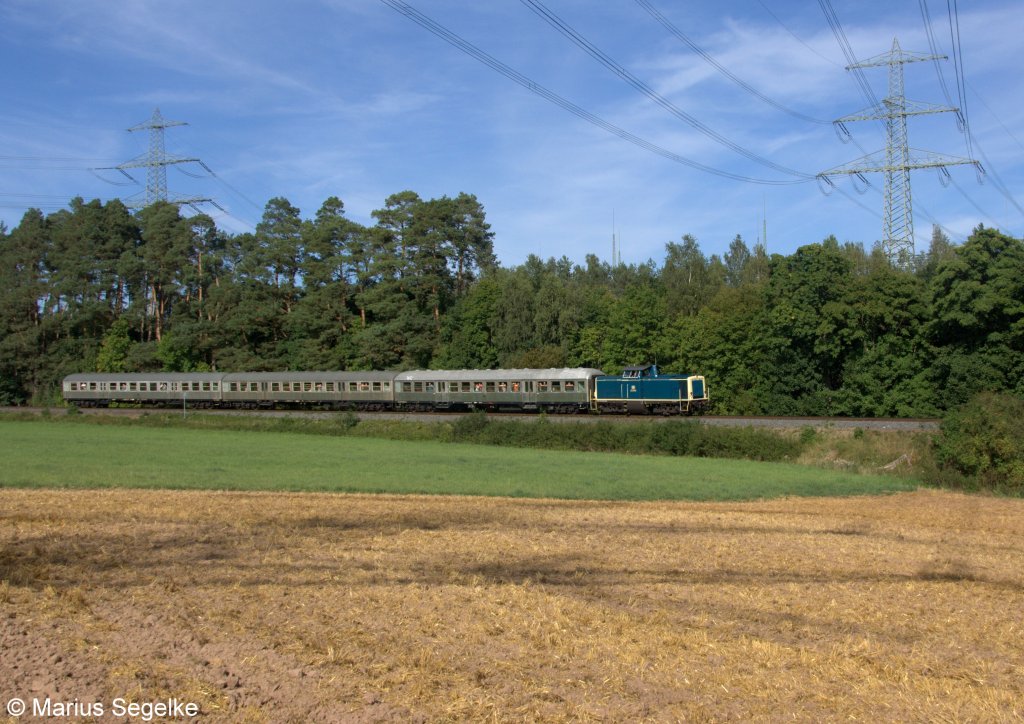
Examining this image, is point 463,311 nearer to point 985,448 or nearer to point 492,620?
point 985,448

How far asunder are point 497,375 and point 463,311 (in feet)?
79.5

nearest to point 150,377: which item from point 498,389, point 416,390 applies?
point 416,390

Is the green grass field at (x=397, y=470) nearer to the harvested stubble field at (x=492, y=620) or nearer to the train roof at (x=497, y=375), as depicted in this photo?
the harvested stubble field at (x=492, y=620)

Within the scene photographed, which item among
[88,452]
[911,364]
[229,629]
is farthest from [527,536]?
[911,364]

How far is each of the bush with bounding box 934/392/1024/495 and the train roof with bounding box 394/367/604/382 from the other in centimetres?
2547

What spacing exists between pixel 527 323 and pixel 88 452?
47056 millimetres

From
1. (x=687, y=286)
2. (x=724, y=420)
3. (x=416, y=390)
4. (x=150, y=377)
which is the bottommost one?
(x=724, y=420)

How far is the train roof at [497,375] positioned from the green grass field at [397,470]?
485 inches

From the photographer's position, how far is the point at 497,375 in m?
59.4

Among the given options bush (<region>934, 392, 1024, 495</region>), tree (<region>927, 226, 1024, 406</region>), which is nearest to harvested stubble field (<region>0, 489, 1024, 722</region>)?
bush (<region>934, 392, 1024, 495</region>)

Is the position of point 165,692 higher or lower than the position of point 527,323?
lower

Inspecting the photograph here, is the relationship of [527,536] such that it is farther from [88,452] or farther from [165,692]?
[88,452]

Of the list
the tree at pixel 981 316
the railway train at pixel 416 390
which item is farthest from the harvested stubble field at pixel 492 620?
the tree at pixel 981 316

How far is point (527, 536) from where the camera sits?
1516 cm
